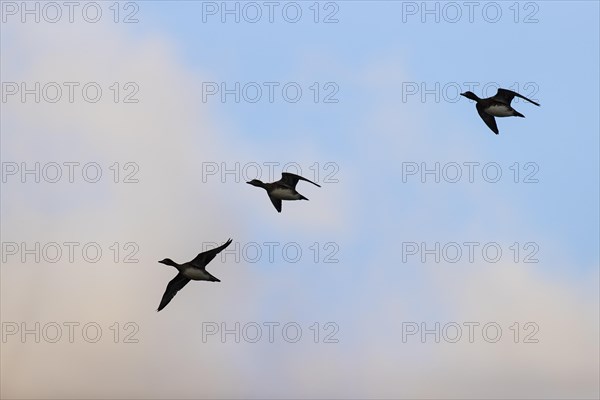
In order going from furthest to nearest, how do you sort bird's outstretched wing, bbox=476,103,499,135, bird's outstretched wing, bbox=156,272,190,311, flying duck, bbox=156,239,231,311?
bird's outstretched wing, bbox=476,103,499,135, bird's outstretched wing, bbox=156,272,190,311, flying duck, bbox=156,239,231,311

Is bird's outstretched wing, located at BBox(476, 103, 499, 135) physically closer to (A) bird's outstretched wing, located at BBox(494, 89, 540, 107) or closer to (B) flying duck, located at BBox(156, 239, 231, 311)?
(A) bird's outstretched wing, located at BBox(494, 89, 540, 107)

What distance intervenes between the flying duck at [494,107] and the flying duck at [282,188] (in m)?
6.18

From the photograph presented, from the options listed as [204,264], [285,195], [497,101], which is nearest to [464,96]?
[497,101]

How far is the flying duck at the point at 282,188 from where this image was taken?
4453 cm

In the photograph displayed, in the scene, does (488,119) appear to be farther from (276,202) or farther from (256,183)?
(256,183)

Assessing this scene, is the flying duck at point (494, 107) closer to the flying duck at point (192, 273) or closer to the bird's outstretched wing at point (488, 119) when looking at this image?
the bird's outstretched wing at point (488, 119)

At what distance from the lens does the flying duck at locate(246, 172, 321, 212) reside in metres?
44.5

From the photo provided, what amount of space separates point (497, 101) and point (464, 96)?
108 centimetres

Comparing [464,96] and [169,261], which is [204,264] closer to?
[169,261]

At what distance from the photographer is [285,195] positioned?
44875 mm

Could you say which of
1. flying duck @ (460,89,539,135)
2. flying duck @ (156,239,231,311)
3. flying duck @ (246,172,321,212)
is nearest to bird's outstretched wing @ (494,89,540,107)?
flying duck @ (460,89,539,135)

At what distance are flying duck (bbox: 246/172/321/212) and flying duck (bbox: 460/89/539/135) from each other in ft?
20.3

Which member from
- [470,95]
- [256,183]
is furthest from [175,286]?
[470,95]

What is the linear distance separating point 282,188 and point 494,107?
24.3 feet
